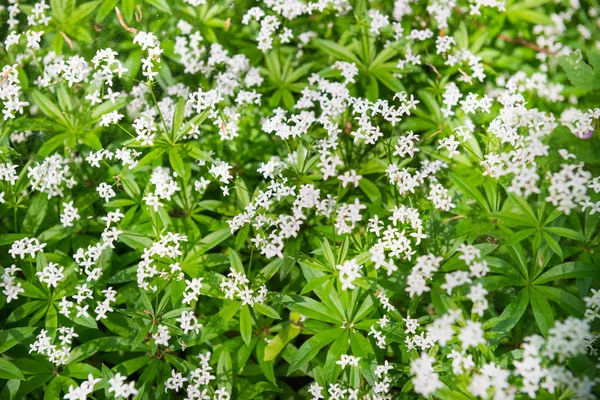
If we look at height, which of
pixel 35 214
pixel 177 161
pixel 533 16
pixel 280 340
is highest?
pixel 533 16

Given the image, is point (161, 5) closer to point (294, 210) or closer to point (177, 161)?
point (177, 161)

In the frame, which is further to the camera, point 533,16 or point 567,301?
point 533,16

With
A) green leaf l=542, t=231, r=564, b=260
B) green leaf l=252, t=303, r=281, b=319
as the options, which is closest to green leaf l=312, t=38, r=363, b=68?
green leaf l=542, t=231, r=564, b=260

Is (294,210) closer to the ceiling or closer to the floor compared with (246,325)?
closer to the ceiling

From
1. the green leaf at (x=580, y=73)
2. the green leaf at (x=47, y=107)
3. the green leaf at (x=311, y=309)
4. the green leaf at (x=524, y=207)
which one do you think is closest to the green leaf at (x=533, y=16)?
the green leaf at (x=580, y=73)

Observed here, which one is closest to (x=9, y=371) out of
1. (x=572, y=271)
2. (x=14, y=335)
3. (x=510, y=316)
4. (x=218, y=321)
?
(x=14, y=335)

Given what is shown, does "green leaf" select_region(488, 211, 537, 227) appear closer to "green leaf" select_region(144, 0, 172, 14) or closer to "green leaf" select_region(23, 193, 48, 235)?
"green leaf" select_region(144, 0, 172, 14)
